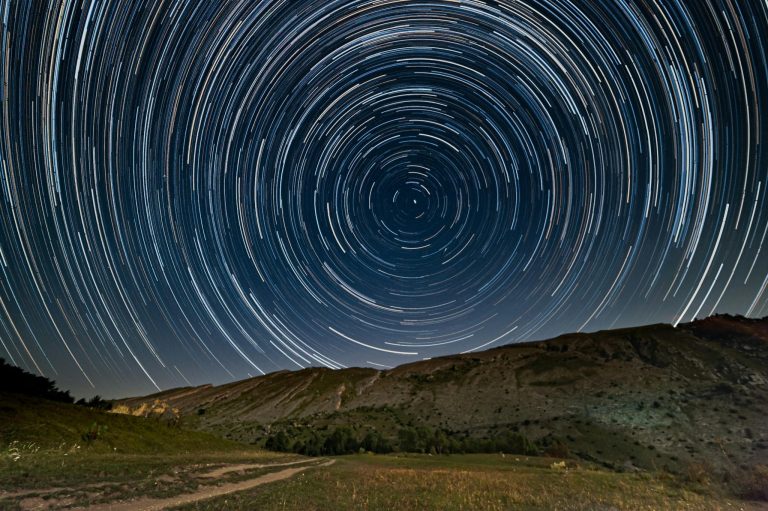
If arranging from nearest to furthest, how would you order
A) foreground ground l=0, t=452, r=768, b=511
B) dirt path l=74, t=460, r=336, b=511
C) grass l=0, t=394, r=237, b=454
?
1. dirt path l=74, t=460, r=336, b=511
2. foreground ground l=0, t=452, r=768, b=511
3. grass l=0, t=394, r=237, b=454

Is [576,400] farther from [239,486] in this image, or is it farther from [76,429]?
[76,429]

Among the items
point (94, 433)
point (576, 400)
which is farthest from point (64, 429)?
point (576, 400)

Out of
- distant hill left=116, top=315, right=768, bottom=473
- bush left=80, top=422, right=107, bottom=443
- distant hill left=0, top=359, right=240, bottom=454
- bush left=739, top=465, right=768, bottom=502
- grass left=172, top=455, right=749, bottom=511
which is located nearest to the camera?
grass left=172, top=455, right=749, bottom=511

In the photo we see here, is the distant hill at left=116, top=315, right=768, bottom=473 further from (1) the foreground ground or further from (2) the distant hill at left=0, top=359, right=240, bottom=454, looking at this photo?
(1) the foreground ground

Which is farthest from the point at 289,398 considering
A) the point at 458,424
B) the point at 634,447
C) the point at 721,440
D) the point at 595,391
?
the point at 721,440

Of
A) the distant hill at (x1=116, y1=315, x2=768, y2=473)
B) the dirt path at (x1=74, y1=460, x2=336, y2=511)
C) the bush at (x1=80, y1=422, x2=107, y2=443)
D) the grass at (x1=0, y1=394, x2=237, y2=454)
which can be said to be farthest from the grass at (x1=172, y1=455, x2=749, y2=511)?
the distant hill at (x1=116, y1=315, x2=768, y2=473)
